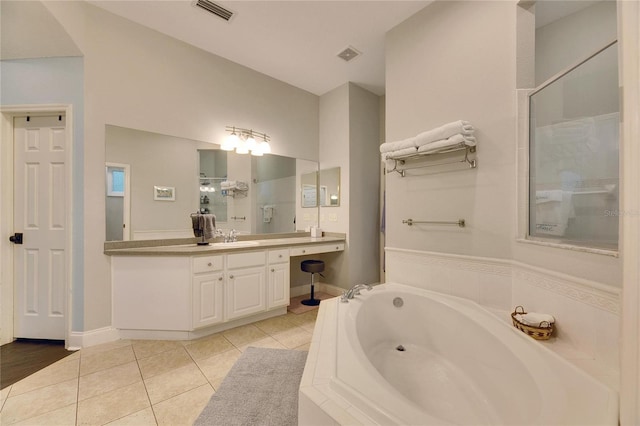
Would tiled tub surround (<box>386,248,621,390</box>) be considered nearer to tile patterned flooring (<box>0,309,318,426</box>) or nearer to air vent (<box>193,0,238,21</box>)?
tile patterned flooring (<box>0,309,318,426</box>)

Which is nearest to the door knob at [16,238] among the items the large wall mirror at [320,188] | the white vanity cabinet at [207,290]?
the white vanity cabinet at [207,290]

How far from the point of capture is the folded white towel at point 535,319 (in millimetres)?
1303

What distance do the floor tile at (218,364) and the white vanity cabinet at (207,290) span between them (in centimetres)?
38

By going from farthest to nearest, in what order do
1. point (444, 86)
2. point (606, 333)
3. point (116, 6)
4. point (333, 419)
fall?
1. point (116, 6)
2. point (444, 86)
3. point (606, 333)
4. point (333, 419)

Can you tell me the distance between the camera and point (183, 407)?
1467mm

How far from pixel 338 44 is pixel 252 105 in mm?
1216

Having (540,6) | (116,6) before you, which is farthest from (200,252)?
(540,6)

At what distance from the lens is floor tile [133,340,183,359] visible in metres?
2.04

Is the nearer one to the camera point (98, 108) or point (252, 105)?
point (98, 108)

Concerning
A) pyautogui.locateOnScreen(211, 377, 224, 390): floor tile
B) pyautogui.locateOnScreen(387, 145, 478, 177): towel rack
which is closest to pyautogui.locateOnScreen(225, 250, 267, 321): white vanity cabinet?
pyautogui.locateOnScreen(211, 377, 224, 390): floor tile

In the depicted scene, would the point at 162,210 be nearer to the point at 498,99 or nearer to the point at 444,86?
the point at 444,86

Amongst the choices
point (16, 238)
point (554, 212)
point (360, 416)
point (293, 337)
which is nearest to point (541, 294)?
point (554, 212)

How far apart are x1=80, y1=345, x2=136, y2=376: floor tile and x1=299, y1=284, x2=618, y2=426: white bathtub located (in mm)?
1634

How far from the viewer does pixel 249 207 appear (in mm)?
3162
